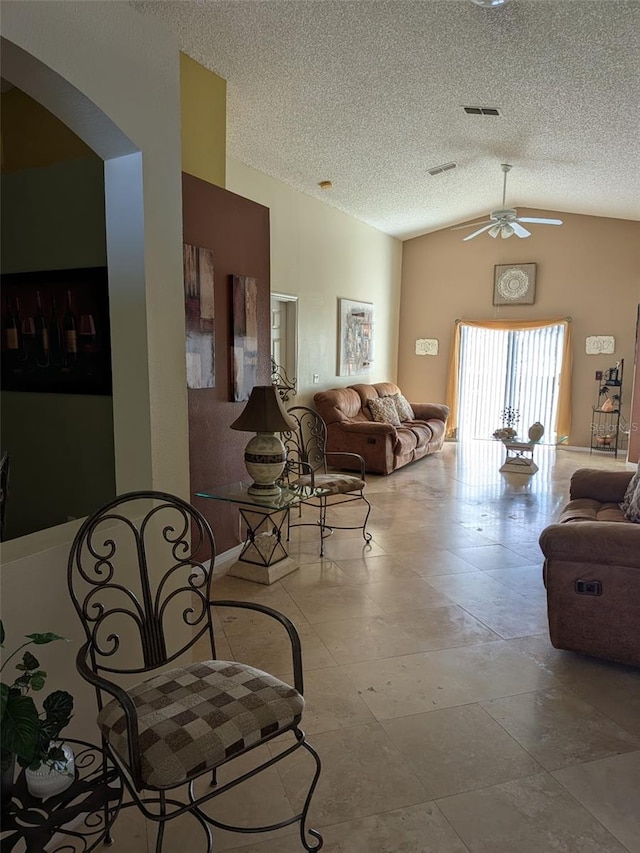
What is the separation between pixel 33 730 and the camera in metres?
1.20

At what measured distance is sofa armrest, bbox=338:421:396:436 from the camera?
6.43 m

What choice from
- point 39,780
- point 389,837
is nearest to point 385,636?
point 389,837

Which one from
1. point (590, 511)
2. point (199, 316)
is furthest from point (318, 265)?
point (590, 511)

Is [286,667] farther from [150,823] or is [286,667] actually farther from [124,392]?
[124,392]

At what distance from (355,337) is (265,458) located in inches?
184

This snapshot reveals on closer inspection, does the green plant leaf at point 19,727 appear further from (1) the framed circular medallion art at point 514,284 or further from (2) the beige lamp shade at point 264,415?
(1) the framed circular medallion art at point 514,284

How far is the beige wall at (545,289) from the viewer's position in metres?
7.81

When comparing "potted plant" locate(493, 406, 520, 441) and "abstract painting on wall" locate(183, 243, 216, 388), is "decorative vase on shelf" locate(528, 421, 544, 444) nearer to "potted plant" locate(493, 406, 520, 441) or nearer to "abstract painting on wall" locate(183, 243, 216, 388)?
"potted plant" locate(493, 406, 520, 441)

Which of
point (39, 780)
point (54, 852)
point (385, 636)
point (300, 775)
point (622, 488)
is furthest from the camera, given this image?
point (622, 488)

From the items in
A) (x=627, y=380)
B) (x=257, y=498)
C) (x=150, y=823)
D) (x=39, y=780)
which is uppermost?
(x=627, y=380)

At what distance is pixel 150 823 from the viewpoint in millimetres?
1800

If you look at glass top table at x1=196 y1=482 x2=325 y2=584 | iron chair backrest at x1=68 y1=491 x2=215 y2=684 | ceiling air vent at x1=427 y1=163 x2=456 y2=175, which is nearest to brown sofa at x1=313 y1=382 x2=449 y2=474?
ceiling air vent at x1=427 y1=163 x2=456 y2=175

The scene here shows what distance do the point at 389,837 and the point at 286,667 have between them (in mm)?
968

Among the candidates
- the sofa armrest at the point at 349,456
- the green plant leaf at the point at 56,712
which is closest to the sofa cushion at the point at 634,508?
the sofa armrest at the point at 349,456
